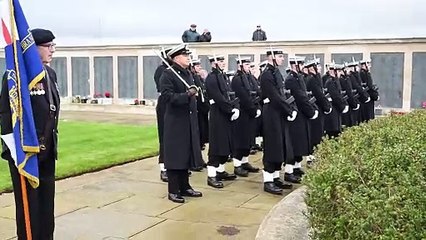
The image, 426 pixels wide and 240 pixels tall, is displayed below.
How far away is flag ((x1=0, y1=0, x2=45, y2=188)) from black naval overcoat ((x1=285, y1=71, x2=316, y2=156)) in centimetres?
432

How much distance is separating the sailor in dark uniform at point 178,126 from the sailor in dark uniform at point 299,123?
64.1 inches

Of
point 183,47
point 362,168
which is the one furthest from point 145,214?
point 362,168

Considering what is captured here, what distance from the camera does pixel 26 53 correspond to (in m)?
4.16

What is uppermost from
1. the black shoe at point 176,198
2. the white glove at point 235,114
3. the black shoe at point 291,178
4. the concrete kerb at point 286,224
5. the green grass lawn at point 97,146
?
the white glove at point 235,114

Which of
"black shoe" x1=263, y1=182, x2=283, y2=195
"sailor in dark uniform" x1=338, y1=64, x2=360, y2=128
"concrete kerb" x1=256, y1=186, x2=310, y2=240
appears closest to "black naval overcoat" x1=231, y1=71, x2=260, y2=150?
"black shoe" x1=263, y1=182, x2=283, y2=195

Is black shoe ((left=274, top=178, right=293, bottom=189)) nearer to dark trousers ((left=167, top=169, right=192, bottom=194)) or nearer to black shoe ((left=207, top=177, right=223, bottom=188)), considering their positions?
black shoe ((left=207, top=177, right=223, bottom=188))

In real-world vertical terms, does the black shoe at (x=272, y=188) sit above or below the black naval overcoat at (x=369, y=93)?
below

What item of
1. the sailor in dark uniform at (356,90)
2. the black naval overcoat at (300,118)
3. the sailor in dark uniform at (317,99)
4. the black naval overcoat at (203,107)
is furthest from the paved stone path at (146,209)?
the sailor in dark uniform at (356,90)

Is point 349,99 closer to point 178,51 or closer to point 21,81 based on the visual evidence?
point 178,51

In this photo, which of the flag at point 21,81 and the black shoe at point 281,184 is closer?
the flag at point 21,81

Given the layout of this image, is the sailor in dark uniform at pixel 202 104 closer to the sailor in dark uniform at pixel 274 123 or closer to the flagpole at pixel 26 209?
the sailor in dark uniform at pixel 274 123

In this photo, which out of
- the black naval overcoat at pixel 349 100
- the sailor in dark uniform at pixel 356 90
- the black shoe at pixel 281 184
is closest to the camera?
the black shoe at pixel 281 184

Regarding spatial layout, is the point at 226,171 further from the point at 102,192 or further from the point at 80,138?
the point at 80,138

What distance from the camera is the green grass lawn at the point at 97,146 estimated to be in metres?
8.60
